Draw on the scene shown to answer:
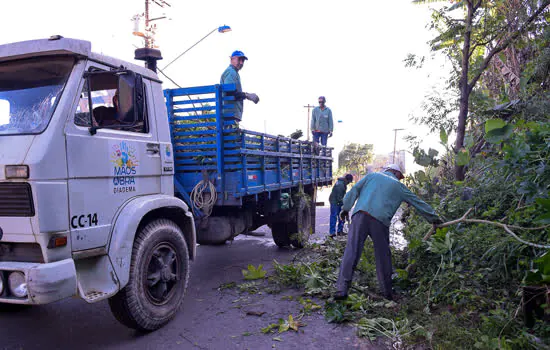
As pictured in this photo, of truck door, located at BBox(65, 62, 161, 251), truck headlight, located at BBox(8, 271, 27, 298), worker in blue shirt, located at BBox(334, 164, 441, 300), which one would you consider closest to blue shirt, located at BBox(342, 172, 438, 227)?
worker in blue shirt, located at BBox(334, 164, 441, 300)

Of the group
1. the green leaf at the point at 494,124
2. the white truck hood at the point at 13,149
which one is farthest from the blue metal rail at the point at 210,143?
the green leaf at the point at 494,124

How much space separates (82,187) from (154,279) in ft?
3.90

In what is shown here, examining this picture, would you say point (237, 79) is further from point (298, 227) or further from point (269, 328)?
point (269, 328)

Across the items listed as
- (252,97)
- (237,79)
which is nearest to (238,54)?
(237,79)

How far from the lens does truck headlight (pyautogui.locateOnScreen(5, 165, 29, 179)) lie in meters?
2.78

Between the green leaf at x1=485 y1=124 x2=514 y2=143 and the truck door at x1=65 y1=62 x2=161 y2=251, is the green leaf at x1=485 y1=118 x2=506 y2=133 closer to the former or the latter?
the green leaf at x1=485 y1=124 x2=514 y2=143

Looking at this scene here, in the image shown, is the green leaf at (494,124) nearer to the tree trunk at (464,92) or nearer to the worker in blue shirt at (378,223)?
the worker in blue shirt at (378,223)

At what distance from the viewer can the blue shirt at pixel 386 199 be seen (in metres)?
4.62

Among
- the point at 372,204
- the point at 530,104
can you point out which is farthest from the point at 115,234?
the point at 530,104

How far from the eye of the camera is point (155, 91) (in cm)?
421

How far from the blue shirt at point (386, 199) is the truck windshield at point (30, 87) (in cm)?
336

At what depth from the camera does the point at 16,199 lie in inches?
112

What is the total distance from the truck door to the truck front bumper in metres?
0.25

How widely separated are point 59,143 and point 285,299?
3.11m
